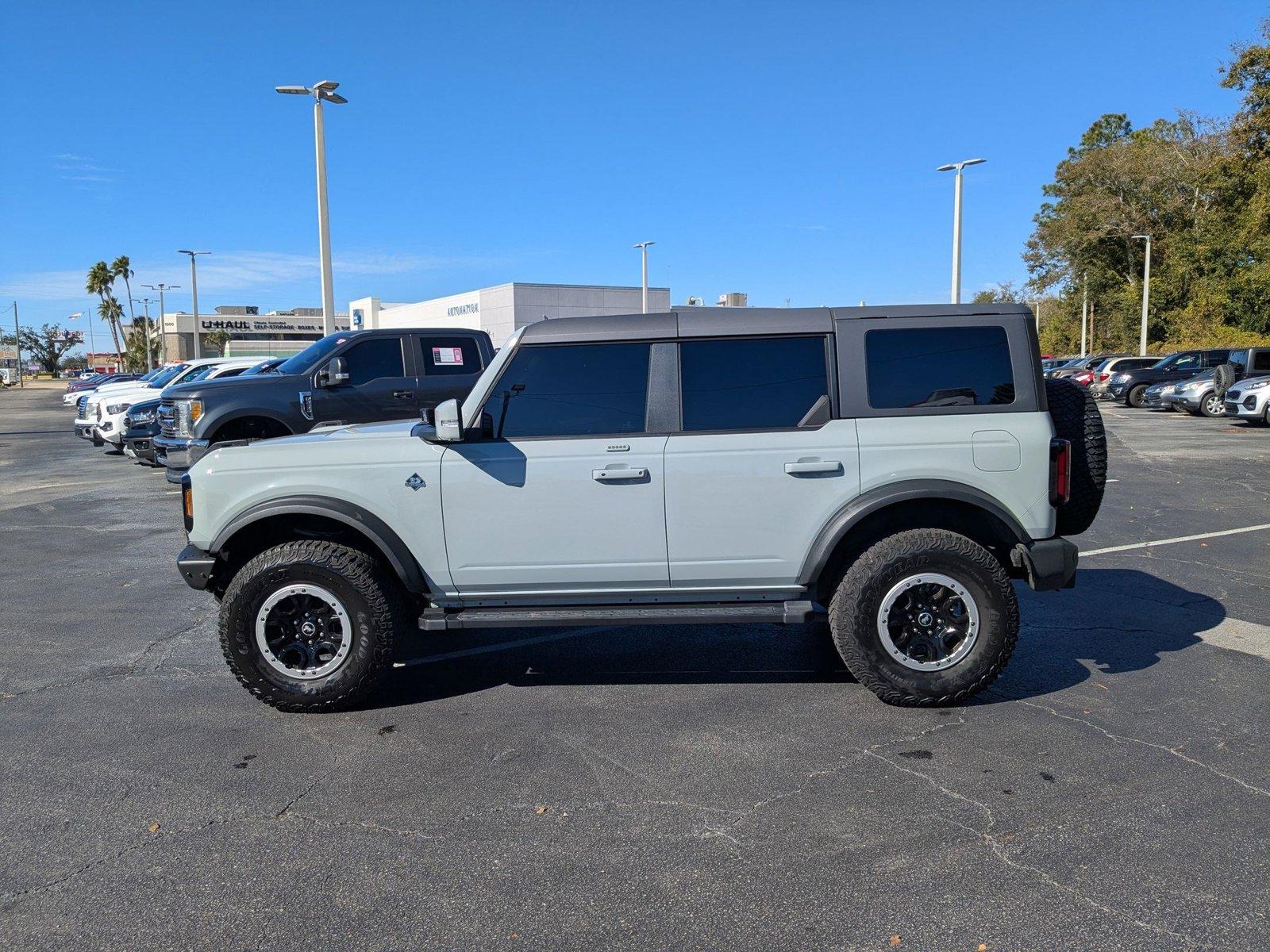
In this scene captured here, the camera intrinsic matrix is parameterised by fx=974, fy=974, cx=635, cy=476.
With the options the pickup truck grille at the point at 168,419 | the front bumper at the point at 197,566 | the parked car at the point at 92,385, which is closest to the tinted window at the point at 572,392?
the front bumper at the point at 197,566

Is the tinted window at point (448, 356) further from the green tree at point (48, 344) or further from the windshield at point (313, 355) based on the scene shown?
the green tree at point (48, 344)

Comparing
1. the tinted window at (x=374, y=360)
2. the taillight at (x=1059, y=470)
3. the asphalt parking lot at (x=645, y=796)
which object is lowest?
the asphalt parking lot at (x=645, y=796)

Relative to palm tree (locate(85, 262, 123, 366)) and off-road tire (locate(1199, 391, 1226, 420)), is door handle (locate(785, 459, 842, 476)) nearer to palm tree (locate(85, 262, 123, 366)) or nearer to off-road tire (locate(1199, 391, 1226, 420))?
off-road tire (locate(1199, 391, 1226, 420))

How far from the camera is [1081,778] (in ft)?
13.3

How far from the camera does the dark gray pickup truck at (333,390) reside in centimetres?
1116

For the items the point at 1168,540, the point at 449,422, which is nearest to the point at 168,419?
the point at 449,422

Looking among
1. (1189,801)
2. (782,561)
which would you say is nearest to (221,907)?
(782,561)

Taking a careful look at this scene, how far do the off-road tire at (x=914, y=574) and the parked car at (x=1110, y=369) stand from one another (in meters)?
31.3

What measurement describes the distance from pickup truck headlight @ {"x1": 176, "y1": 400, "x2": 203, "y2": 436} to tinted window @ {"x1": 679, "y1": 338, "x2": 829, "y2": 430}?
7.99 metres

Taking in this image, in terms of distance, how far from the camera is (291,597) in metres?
4.96

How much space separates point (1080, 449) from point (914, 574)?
118 cm

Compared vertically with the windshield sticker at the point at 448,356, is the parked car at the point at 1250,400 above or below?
below

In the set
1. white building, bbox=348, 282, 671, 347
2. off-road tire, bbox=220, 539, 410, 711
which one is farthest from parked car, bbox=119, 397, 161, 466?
white building, bbox=348, 282, 671, 347

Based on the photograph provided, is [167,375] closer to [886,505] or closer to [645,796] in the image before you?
[886,505]
